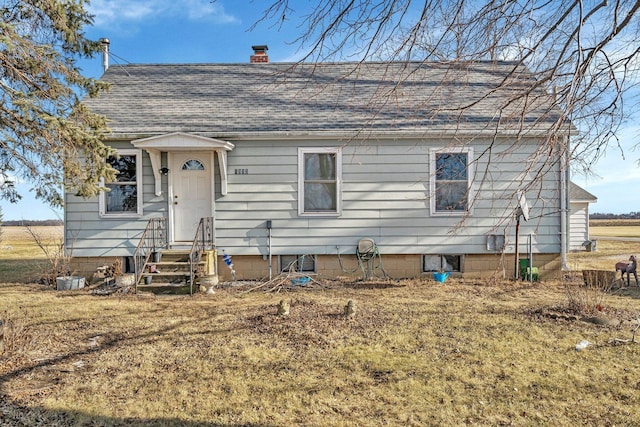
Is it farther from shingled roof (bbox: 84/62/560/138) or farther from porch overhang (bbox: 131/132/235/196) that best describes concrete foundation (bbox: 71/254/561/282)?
shingled roof (bbox: 84/62/560/138)

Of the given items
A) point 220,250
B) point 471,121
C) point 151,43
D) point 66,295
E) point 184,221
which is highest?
point 151,43

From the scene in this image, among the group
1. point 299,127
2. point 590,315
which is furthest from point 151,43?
point 590,315

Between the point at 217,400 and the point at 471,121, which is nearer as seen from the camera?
the point at 217,400

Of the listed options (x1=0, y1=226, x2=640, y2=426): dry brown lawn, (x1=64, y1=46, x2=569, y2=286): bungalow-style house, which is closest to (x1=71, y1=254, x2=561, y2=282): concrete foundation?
(x1=64, y1=46, x2=569, y2=286): bungalow-style house

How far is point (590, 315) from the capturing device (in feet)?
19.4

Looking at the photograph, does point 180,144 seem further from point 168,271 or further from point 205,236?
point 168,271

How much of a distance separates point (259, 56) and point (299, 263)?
664cm

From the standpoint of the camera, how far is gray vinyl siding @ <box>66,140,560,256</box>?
912cm

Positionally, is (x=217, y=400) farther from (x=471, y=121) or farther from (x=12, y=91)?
(x=471, y=121)

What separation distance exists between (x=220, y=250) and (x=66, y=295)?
3054mm

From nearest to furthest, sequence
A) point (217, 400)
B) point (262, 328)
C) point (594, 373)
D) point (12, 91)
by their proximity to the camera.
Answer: point (217, 400) < point (594, 373) < point (12, 91) < point (262, 328)

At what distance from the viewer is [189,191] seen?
9.24 meters

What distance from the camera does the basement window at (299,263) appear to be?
9.37 metres

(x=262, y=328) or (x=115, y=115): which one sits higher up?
(x=115, y=115)
